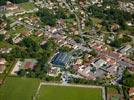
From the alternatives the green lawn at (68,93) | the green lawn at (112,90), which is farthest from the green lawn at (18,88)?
the green lawn at (112,90)

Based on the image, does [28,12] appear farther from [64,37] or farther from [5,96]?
[5,96]

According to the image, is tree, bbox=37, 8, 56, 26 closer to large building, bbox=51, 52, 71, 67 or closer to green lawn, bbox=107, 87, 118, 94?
large building, bbox=51, 52, 71, 67

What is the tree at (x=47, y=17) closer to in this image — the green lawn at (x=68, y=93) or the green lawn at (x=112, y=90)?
the green lawn at (x=68, y=93)

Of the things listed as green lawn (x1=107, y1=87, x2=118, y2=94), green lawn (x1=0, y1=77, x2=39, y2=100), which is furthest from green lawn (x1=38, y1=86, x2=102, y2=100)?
green lawn (x1=0, y1=77, x2=39, y2=100)

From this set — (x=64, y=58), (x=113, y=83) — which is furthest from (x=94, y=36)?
(x=113, y=83)

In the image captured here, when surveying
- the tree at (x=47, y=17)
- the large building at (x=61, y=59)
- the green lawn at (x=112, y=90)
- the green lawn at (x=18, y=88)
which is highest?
the tree at (x=47, y=17)

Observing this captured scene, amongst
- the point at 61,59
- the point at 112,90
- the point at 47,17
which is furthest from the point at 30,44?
the point at 112,90
